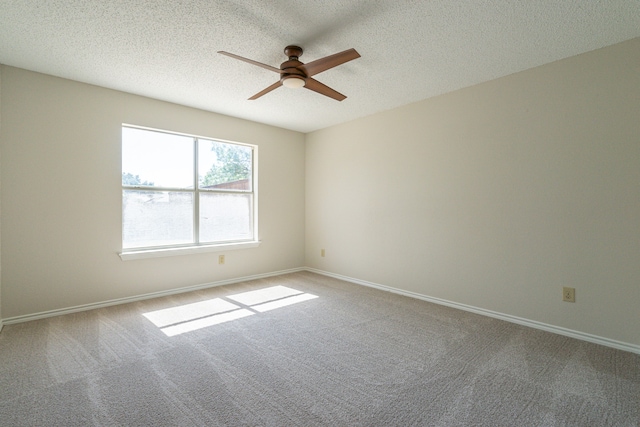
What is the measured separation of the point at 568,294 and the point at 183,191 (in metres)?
4.25

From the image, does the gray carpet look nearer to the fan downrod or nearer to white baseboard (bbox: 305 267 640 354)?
white baseboard (bbox: 305 267 640 354)

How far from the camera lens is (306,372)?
1.92m

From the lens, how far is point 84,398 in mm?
1645

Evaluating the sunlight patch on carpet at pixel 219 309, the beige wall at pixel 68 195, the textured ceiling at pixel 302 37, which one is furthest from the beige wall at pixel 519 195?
the beige wall at pixel 68 195

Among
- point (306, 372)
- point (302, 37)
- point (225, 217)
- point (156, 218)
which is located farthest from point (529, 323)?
point (156, 218)

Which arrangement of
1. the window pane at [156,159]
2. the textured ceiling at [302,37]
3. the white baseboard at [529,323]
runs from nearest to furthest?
the textured ceiling at [302,37] → the white baseboard at [529,323] → the window pane at [156,159]

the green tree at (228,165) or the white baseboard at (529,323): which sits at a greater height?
the green tree at (228,165)

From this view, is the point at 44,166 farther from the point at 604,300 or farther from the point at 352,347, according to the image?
the point at 604,300

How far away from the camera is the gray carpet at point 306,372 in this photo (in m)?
1.52

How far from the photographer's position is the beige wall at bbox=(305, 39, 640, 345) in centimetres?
227

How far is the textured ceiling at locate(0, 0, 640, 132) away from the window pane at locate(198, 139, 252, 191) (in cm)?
103

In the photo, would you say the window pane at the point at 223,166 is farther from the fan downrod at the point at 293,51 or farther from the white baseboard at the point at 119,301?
the fan downrod at the point at 293,51

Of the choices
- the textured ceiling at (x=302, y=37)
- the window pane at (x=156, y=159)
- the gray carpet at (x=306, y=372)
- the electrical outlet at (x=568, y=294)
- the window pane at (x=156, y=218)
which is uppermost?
the textured ceiling at (x=302, y=37)

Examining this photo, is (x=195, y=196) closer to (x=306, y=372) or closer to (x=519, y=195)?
(x=306, y=372)
